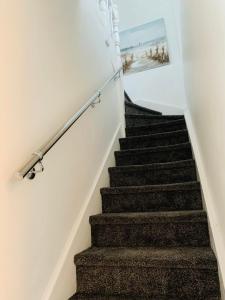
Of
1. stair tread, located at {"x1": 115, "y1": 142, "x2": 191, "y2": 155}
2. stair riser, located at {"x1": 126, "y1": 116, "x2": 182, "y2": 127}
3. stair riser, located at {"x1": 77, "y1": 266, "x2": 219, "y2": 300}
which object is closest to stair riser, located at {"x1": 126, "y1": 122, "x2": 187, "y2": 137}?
stair riser, located at {"x1": 126, "y1": 116, "x2": 182, "y2": 127}

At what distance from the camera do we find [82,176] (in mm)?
1852

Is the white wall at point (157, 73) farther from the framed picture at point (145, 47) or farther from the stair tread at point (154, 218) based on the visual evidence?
the stair tread at point (154, 218)

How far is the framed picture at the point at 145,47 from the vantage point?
14.0 ft

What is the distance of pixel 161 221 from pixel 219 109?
2.82ft

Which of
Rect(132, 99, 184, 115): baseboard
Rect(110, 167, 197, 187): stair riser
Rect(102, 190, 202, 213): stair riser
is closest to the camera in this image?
Rect(102, 190, 202, 213): stair riser

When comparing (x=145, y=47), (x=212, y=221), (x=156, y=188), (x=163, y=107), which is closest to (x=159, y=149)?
(x=156, y=188)

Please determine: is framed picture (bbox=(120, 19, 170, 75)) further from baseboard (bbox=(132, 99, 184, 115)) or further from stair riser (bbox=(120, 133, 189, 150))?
stair riser (bbox=(120, 133, 189, 150))

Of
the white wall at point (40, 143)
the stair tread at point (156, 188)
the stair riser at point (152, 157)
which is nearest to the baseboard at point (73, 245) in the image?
the white wall at point (40, 143)

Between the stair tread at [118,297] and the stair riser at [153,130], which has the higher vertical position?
the stair riser at [153,130]

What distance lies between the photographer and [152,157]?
2.61 metres

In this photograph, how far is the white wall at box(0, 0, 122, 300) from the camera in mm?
1109

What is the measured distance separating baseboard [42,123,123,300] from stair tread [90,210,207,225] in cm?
11

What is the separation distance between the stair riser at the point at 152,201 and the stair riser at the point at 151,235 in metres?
0.26

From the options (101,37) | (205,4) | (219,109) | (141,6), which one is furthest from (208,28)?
(141,6)
